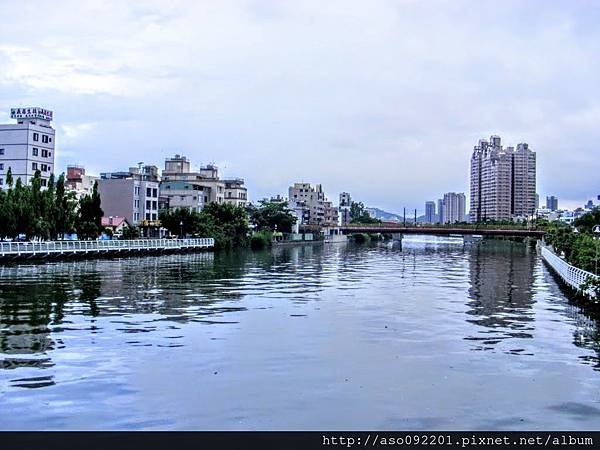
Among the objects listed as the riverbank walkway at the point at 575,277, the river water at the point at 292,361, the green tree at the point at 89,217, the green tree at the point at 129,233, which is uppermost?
the green tree at the point at 89,217

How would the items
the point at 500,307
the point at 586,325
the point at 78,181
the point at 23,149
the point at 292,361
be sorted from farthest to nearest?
the point at 78,181, the point at 23,149, the point at 500,307, the point at 586,325, the point at 292,361

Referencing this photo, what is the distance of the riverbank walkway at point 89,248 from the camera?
202ft

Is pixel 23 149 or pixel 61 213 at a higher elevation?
pixel 23 149

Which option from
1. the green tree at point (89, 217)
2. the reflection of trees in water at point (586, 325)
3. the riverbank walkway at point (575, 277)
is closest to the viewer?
the reflection of trees in water at point (586, 325)

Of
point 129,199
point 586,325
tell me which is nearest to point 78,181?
point 129,199

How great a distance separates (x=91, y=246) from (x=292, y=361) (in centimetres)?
5884

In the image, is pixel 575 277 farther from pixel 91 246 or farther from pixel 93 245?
pixel 93 245

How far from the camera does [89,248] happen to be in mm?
72750

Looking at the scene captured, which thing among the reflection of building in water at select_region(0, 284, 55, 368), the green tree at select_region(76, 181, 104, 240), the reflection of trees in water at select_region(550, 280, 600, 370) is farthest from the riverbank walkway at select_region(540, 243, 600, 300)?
the green tree at select_region(76, 181, 104, 240)

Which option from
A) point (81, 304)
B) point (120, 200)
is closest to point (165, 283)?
point (81, 304)

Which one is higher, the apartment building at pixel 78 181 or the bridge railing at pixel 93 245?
the apartment building at pixel 78 181

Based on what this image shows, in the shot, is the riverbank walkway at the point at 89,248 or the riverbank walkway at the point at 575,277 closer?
the riverbank walkway at the point at 575,277

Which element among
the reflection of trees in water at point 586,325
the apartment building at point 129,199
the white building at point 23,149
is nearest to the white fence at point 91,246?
the apartment building at point 129,199

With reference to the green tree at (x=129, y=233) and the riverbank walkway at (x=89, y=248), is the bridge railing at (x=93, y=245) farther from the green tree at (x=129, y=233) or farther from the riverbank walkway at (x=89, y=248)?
the green tree at (x=129, y=233)
